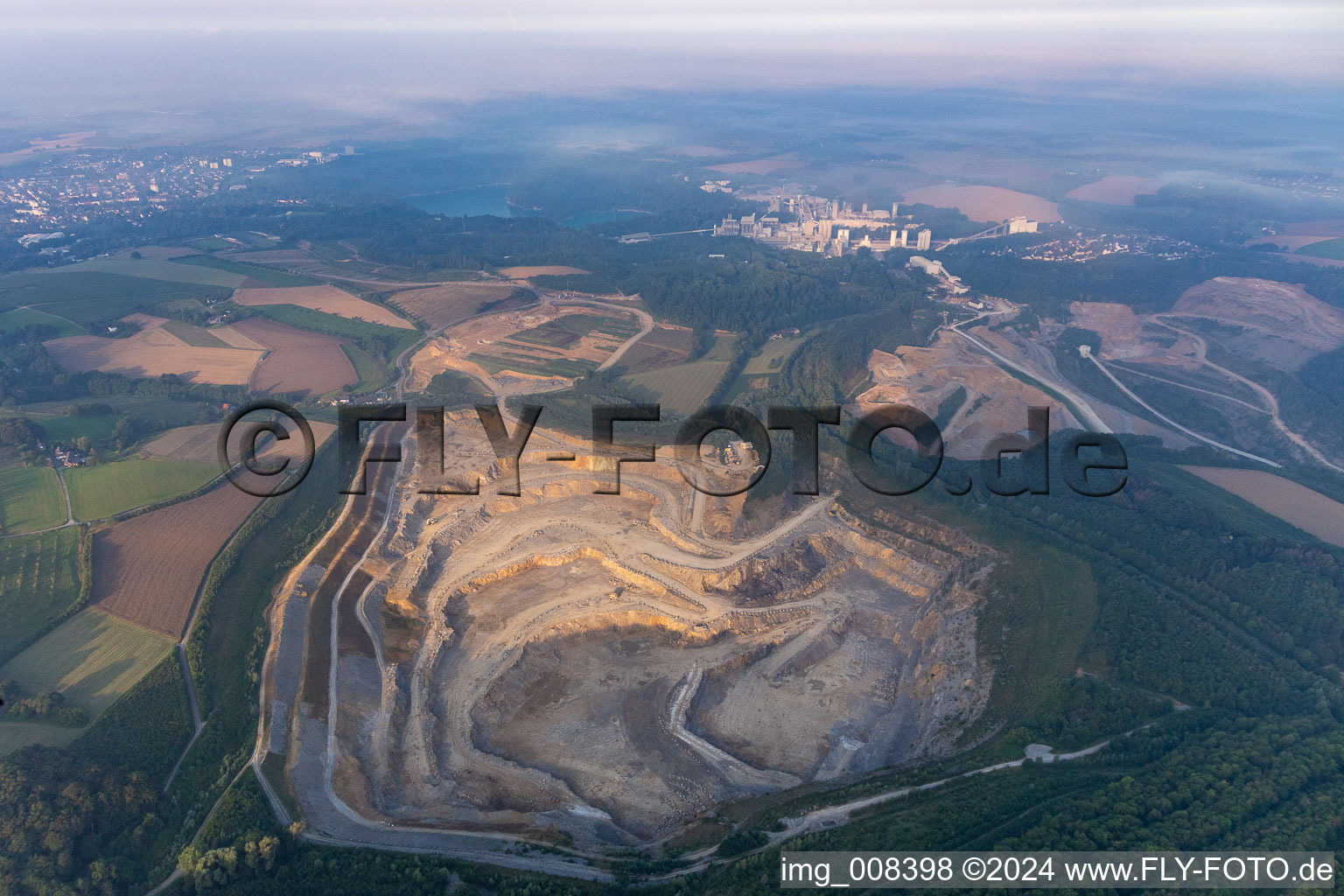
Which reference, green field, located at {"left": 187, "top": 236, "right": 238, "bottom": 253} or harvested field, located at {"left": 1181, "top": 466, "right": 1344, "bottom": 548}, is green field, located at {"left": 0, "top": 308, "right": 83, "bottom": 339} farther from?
harvested field, located at {"left": 1181, "top": 466, "right": 1344, "bottom": 548}

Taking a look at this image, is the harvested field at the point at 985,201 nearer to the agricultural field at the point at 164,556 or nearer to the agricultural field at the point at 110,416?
the agricultural field at the point at 110,416

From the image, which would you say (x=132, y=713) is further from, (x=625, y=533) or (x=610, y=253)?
(x=610, y=253)

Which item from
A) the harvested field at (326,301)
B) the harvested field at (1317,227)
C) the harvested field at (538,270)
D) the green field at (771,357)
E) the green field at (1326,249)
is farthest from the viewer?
the harvested field at (1317,227)

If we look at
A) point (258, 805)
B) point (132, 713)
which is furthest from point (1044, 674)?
point (132, 713)

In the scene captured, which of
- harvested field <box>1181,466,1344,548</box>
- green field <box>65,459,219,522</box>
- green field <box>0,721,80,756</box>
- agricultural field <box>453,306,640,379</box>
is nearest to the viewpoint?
green field <box>0,721,80,756</box>

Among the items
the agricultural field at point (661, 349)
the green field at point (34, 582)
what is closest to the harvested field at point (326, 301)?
the agricultural field at point (661, 349)

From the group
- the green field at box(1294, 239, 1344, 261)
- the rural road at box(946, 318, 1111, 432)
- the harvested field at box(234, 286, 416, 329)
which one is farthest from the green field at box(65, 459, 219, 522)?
the green field at box(1294, 239, 1344, 261)
